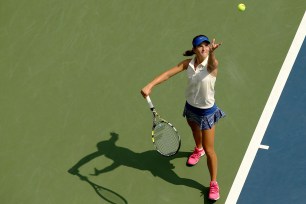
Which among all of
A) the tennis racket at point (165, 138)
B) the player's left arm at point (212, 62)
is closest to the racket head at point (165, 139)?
the tennis racket at point (165, 138)

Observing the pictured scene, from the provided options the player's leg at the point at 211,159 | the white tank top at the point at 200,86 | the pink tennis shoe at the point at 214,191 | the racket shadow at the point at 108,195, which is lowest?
the racket shadow at the point at 108,195

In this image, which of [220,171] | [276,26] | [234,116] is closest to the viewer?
[220,171]

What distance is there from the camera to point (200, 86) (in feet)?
27.2

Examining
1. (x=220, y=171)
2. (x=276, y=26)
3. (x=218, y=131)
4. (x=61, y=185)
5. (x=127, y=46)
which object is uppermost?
(x=276, y=26)

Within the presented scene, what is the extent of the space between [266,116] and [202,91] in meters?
1.96

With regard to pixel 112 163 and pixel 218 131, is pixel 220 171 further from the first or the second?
pixel 112 163

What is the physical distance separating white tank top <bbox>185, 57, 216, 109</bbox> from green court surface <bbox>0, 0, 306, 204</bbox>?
4.53ft

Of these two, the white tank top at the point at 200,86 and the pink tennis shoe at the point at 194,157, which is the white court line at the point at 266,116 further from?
the white tank top at the point at 200,86

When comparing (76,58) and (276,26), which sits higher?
(276,26)

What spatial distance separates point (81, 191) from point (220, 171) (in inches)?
79.9

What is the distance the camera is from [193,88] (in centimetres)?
838

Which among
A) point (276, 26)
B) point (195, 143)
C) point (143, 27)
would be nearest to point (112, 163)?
point (195, 143)

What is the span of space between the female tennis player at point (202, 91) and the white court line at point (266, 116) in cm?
32

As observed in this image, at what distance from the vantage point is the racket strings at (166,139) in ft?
28.7
